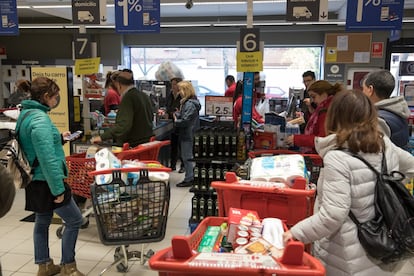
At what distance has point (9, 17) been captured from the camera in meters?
6.06

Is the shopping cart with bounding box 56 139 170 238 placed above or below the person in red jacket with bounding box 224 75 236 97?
below

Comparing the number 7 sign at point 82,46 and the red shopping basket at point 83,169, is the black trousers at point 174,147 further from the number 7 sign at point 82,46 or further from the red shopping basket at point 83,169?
the red shopping basket at point 83,169

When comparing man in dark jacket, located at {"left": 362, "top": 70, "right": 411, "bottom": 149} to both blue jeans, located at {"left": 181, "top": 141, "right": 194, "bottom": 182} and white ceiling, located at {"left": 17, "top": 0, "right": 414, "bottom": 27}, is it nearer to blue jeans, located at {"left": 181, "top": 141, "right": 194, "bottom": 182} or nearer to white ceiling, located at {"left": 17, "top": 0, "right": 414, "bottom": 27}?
blue jeans, located at {"left": 181, "top": 141, "right": 194, "bottom": 182}

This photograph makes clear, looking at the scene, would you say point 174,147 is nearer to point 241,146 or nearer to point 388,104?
point 241,146

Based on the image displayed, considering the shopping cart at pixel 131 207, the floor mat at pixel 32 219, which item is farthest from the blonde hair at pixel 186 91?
the shopping cart at pixel 131 207

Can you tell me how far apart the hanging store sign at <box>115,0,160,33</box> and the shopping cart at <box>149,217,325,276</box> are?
4.45 meters

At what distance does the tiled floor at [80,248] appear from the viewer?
359 centimetres

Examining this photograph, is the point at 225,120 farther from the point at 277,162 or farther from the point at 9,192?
the point at 9,192

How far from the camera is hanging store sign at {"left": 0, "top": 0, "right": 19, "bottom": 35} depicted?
6.01 metres

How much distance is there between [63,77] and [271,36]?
22.2 ft

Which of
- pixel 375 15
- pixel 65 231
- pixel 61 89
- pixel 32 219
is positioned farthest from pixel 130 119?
pixel 375 15

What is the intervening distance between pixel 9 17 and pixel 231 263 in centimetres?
609

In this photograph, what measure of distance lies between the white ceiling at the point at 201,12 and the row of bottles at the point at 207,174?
434 cm

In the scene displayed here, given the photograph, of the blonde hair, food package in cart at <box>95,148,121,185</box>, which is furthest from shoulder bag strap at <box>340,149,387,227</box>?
the blonde hair
